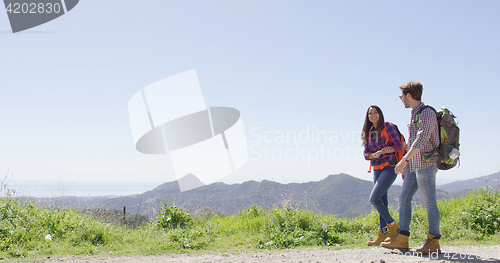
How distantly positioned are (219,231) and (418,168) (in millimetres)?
3921

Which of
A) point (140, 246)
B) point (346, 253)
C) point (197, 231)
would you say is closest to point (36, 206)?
point (140, 246)

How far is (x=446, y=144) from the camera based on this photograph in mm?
3773

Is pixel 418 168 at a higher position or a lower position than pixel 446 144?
lower

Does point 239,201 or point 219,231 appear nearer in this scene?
point 219,231

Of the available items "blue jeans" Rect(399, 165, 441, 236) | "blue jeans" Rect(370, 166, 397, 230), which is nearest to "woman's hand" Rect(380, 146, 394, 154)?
"blue jeans" Rect(370, 166, 397, 230)

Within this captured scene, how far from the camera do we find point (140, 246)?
5359mm

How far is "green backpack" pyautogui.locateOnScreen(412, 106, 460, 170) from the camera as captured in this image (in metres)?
3.77

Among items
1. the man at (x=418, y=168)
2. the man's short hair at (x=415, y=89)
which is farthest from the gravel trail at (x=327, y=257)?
the man's short hair at (x=415, y=89)

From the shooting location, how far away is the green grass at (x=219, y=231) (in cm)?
518

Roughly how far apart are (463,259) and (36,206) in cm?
805

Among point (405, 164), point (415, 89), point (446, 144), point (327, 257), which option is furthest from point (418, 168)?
point (327, 257)

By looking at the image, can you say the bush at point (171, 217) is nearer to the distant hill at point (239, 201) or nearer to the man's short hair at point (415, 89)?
the distant hill at point (239, 201)

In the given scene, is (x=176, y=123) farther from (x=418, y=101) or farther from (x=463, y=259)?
(x=463, y=259)

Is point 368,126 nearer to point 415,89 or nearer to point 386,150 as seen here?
point 386,150
